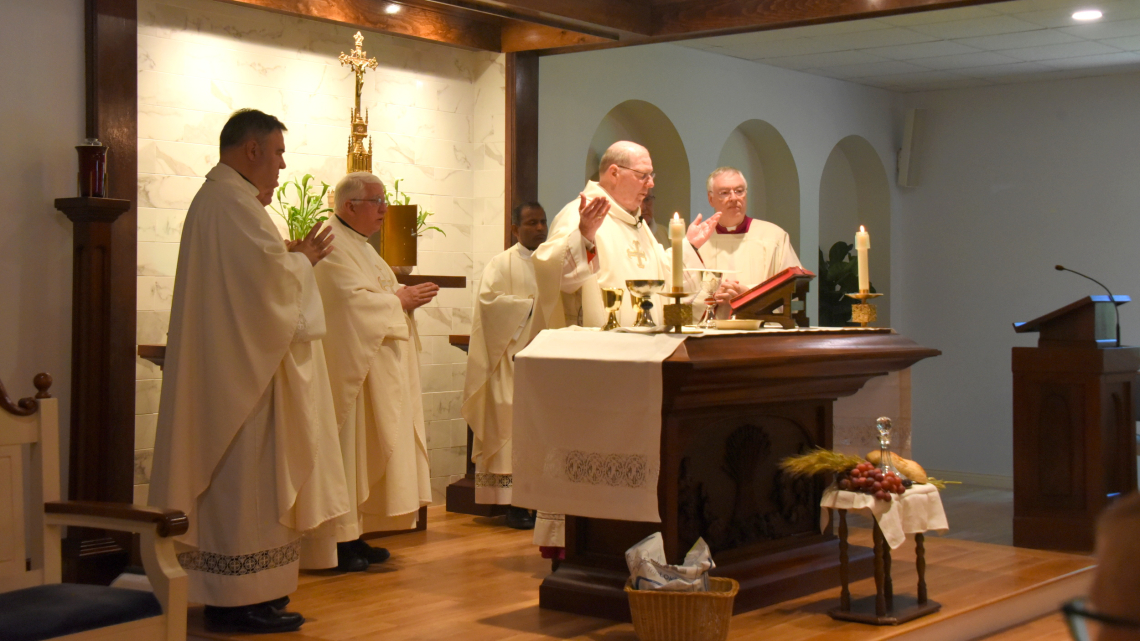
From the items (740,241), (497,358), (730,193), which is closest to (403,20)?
(497,358)

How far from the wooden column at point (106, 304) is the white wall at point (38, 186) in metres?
0.10

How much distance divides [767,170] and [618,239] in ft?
17.7

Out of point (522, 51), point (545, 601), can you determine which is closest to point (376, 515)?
point (545, 601)

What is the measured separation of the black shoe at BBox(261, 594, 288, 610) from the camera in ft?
13.5

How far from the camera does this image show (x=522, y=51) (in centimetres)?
723

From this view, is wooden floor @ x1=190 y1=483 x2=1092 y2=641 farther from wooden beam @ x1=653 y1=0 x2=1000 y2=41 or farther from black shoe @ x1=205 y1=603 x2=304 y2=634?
wooden beam @ x1=653 y1=0 x2=1000 y2=41

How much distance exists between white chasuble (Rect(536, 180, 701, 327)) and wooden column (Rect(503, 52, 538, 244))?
7.24ft

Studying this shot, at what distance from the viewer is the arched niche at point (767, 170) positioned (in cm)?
984

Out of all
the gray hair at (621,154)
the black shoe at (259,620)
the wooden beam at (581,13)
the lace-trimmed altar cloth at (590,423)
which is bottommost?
the black shoe at (259,620)

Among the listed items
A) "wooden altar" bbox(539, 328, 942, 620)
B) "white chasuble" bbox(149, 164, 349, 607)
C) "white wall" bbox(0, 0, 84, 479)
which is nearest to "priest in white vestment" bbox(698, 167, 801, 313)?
"wooden altar" bbox(539, 328, 942, 620)

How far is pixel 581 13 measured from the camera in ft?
21.1

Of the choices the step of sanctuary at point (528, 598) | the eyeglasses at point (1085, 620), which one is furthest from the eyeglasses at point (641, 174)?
the eyeglasses at point (1085, 620)

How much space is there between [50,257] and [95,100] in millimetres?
681

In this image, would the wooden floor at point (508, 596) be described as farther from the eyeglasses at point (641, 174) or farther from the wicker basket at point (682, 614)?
the eyeglasses at point (641, 174)
